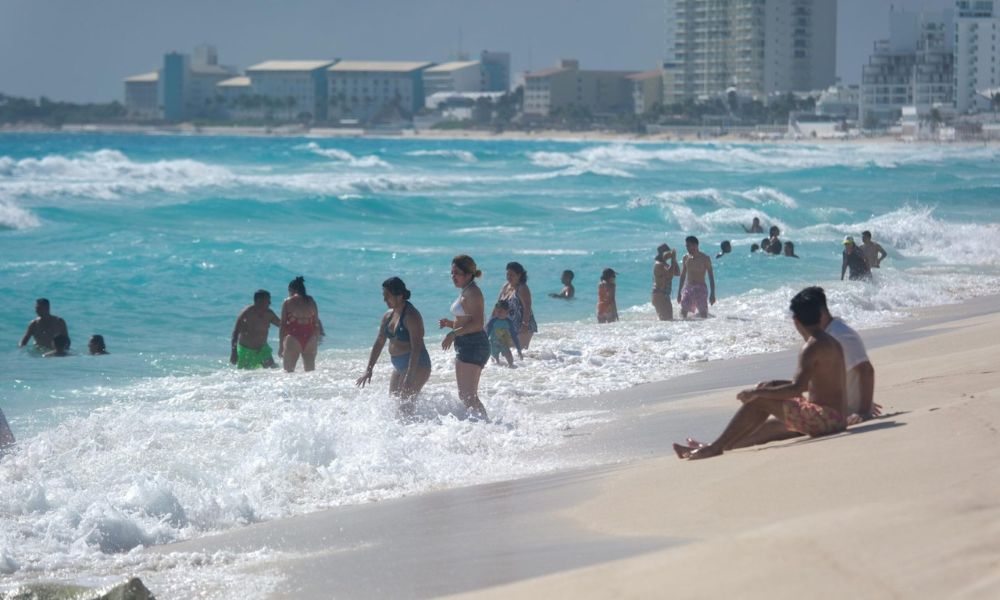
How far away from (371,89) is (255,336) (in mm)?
173733

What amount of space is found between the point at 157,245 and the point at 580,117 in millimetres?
138952

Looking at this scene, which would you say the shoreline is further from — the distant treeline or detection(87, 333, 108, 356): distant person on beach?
detection(87, 333, 108, 356): distant person on beach

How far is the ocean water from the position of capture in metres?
6.93

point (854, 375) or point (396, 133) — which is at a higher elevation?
point (396, 133)

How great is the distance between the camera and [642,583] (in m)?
4.49

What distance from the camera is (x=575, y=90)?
175 meters

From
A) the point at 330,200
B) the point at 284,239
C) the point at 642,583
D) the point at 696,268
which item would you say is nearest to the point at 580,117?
the point at 330,200

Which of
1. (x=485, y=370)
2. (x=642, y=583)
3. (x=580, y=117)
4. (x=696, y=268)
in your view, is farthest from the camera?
(x=580, y=117)

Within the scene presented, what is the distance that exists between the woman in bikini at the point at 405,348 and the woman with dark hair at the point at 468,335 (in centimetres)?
22

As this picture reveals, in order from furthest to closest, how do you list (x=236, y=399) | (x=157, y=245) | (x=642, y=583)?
(x=157, y=245) → (x=236, y=399) → (x=642, y=583)

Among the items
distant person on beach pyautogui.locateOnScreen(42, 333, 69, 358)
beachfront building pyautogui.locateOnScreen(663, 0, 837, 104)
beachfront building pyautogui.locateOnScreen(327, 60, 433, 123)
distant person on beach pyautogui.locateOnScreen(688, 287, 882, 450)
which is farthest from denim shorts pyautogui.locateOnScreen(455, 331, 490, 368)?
beachfront building pyautogui.locateOnScreen(327, 60, 433, 123)

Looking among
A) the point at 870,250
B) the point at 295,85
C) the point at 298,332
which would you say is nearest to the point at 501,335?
the point at 298,332

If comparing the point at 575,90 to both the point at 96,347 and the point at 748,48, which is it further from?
the point at 96,347

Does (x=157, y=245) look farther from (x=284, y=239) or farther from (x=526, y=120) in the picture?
(x=526, y=120)
